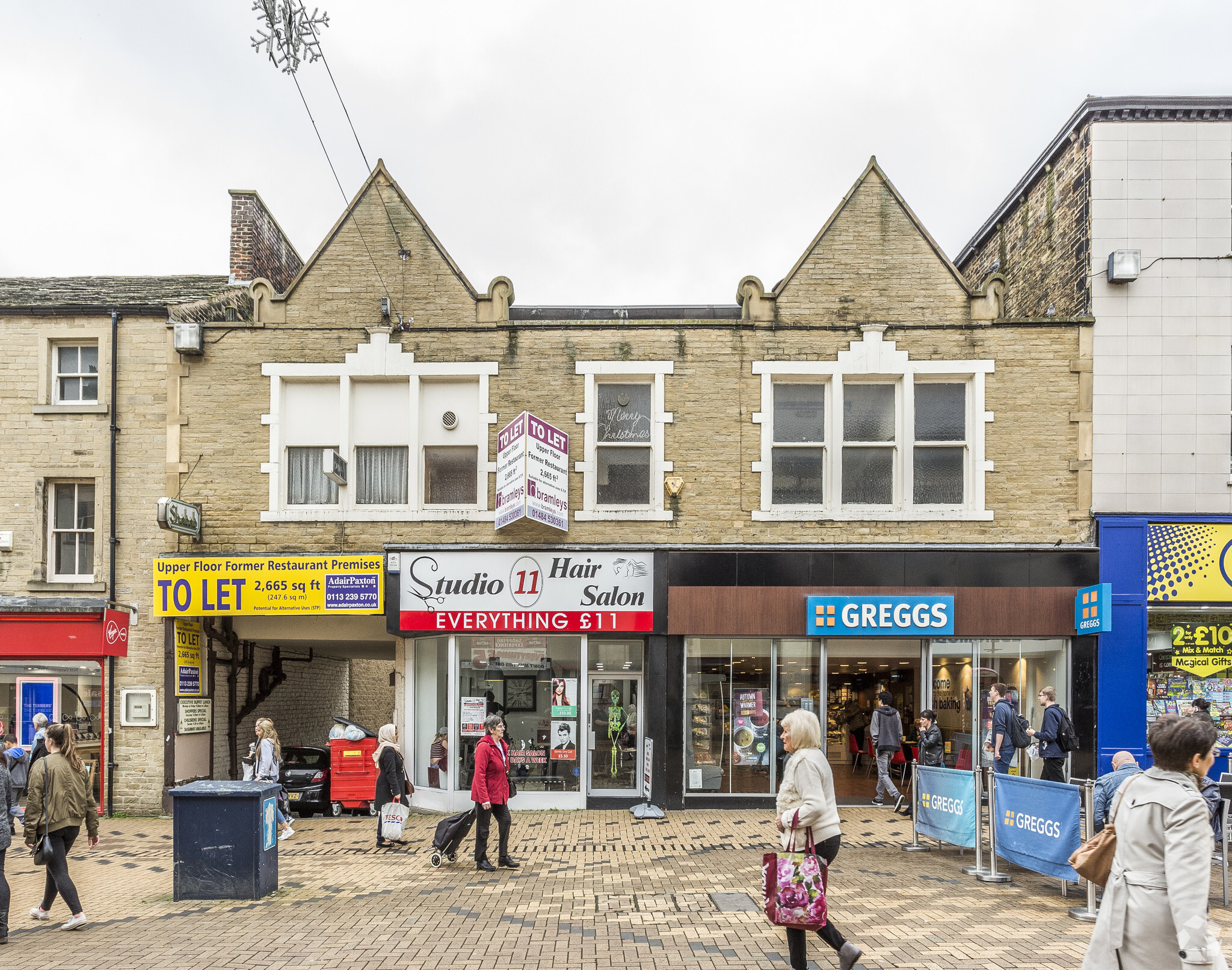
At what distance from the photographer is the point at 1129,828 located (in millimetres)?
4059

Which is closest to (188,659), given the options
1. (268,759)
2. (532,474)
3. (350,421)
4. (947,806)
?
(268,759)

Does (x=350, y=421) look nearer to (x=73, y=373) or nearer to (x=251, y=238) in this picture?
(x=73, y=373)

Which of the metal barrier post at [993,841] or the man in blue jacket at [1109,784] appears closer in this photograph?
the man in blue jacket at [1109,784]

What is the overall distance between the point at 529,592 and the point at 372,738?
137 inches

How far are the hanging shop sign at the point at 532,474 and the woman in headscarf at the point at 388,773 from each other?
3.60 m

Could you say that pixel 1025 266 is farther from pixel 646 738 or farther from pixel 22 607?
pixel 22 607

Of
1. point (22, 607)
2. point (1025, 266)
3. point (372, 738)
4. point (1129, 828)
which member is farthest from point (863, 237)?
point (22, 607)

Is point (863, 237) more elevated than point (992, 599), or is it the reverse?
point (863, 237)

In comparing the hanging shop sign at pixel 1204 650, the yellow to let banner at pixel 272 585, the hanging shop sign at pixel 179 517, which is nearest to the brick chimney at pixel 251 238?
the hanging shop sign at pixel 179 517

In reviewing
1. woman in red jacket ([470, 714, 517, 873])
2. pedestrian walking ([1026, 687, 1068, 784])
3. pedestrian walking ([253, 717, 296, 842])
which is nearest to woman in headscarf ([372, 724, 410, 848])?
pedestrian walking ([253, 717, 296, 842])

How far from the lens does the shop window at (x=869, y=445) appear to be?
14672mm

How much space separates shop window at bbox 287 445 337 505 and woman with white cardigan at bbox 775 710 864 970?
10260mm

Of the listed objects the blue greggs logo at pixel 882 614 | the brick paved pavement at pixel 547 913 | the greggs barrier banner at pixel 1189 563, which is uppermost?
the greggs barrier banner at pixel 1189 563

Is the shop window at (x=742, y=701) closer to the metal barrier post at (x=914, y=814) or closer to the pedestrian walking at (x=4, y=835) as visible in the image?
the metal barrier post at (x=914, y=814)
